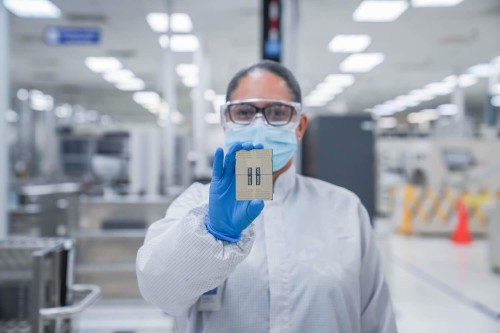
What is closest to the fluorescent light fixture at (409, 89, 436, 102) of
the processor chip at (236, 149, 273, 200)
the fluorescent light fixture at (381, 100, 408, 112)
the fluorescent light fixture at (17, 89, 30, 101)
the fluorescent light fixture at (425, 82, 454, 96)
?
the fluorescent light fixture at (425, 82, 454, 96)

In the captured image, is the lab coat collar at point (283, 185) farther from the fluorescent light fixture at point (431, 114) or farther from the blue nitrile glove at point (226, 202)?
the fluorescent light fixture at point (431, 114)

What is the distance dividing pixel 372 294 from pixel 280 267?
334 millimetres

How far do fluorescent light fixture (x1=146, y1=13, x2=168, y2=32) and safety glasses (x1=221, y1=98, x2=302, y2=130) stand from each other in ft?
22.0

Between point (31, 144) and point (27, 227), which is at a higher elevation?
point (31, 144)

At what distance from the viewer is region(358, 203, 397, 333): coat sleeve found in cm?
141

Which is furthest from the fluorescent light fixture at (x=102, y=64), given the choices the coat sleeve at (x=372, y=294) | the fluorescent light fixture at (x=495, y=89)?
the coat sleeve at (x=372, y=294)

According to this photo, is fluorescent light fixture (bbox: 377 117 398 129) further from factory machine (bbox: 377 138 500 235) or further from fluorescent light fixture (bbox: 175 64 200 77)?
factory machine (bbox: 377 138 500 235)

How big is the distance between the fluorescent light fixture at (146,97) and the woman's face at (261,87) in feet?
48.7

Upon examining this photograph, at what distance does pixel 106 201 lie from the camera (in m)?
4.95

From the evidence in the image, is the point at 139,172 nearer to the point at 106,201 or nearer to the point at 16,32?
the point at 106,201

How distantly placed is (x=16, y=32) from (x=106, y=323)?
692 cm

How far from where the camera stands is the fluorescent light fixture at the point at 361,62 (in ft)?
34.3

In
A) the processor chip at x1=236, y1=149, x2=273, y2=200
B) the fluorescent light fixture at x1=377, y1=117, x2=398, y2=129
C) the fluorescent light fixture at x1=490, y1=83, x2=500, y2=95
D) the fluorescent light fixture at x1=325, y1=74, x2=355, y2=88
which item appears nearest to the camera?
the processor chip at x1=236, y1=149, x2=273, y2=200

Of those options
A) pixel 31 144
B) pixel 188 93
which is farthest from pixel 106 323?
pixel 188 93
